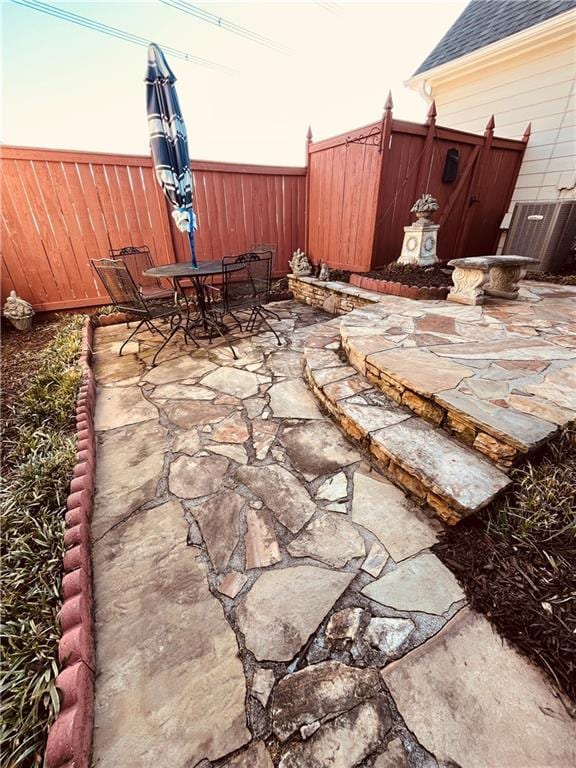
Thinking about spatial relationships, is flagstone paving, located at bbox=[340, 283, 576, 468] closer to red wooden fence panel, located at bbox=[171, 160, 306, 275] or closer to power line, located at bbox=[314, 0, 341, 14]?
red wooden fence panel, located at bbox=[171, 160, 306, 275]

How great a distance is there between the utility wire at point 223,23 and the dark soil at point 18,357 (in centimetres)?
709

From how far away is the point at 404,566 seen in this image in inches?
49.5

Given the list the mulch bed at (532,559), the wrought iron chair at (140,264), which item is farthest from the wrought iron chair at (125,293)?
the mulch bed at (532,559)

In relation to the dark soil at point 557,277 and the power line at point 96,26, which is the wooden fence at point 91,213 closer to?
the power line at point 96,26

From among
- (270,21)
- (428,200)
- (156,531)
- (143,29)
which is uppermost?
(270,21)

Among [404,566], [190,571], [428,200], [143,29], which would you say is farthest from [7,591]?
[143,29]

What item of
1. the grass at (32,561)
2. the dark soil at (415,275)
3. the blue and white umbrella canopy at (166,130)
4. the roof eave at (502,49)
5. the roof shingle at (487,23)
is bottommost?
the grass at (32,561)

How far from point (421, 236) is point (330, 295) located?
4.52ft

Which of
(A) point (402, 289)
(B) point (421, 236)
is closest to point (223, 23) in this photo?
(B) point (421, 236)

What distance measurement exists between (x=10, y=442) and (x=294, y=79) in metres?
14.2

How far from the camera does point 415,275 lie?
13.6 ft

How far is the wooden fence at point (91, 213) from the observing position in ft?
12.4

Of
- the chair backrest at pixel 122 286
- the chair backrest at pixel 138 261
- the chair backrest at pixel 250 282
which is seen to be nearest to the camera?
the chair backrest at pixel 122 286

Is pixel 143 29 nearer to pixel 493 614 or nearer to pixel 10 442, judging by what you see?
pixel 10 442
